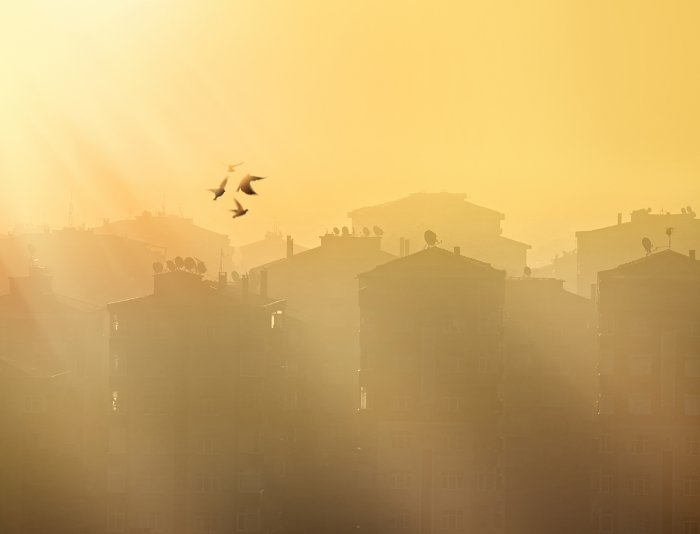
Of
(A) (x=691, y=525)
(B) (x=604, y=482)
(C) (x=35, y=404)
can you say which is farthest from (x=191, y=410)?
(A) (x=691, y=525)

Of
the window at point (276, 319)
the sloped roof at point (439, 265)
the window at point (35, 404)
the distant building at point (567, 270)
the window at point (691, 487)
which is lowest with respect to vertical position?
the window at point (691, 487)

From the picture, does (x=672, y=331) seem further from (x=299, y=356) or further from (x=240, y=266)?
(x=240, y=266)

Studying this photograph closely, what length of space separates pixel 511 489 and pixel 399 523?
5315 mm

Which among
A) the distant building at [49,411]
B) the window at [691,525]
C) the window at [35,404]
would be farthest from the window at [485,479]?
the window at [35,404]

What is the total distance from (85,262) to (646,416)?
3347 centimetres

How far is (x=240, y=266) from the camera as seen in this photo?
324ft

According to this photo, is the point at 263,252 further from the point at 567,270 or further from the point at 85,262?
the point at 85,262

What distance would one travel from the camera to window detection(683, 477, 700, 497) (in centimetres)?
4788

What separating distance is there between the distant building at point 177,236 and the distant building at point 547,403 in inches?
1351

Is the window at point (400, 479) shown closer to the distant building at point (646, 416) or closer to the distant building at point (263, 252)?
the distant building at point (646, 416)

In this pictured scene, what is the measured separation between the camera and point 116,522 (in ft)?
150

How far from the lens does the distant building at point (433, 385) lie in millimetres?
46219

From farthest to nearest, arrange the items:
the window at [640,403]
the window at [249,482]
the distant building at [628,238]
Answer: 1. the distant building at [628,238]
2. the window at [640,403]
3. the window at [249,482]

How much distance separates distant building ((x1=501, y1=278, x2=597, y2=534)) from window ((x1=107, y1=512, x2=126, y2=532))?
13.2 metres
